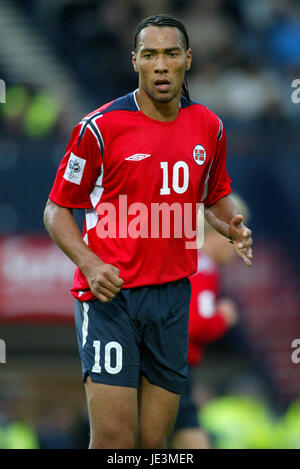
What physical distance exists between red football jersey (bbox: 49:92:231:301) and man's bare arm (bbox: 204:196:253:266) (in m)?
0.23

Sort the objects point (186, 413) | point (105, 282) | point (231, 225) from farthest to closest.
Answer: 1. point (186, 413)
2. point (231, 225)
3. point (105, 282)

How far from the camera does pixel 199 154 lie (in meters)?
4.24

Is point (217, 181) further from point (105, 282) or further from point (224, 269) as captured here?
point (224, 269)

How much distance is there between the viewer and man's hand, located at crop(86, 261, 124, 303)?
3.87m

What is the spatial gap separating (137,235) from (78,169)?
1.28 feet

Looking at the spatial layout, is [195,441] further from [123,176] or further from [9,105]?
[9,105]

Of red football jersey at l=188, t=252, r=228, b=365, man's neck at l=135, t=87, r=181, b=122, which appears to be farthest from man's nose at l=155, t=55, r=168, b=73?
red football jersey at l=188, t=252, r=228, b=365

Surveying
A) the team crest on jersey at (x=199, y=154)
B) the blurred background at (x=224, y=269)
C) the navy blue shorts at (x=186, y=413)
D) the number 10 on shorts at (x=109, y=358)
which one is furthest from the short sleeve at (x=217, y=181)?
the blurred background at (x=224, y=269)

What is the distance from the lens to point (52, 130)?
9172 millimetres

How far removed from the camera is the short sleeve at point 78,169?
4.07 m

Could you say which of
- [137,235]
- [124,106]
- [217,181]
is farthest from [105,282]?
[217,181]

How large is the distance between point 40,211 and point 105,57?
86.6 inches

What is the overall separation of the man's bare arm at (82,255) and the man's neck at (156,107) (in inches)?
22.8
